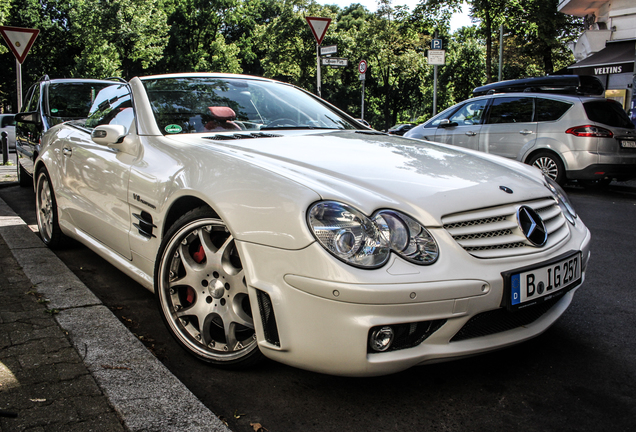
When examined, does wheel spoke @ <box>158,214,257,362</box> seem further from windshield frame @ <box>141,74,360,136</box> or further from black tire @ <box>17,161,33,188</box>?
black tire @ <box>17,161,33,188</box>

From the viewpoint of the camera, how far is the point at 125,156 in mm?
3281

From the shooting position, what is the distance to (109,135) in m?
3.29

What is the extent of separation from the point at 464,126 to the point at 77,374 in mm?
8762

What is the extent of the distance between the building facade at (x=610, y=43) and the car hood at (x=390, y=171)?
1393 centimetres

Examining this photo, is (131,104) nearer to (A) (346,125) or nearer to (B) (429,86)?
(A) (346,125)

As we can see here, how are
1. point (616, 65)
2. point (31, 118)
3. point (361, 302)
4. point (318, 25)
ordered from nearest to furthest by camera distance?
1. point (361, 302)
2. point (31, 118)
3. point (318, 25)
4. point (616, 65)

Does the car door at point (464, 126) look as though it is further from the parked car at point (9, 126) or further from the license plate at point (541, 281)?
the parked car at point (9, 126)

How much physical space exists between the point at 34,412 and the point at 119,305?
55.4 inches

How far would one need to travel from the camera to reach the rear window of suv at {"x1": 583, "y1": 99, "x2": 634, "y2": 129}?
850 cm

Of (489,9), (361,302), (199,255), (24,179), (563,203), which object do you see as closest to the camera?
(361,302)

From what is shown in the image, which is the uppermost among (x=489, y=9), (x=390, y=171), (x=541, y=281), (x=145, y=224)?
(x=489, y=9)

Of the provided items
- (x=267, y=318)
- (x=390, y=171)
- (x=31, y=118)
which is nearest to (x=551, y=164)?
(x=390, y=171)

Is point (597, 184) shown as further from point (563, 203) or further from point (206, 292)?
point (206, 292)

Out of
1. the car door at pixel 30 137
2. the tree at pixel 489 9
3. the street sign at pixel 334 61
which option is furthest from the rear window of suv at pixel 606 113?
the tree at pixel 489 9
